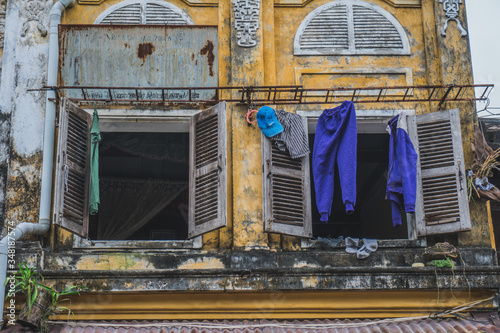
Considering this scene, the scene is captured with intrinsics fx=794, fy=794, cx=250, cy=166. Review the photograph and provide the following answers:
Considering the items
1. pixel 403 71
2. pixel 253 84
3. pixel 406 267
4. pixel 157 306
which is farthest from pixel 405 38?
→ pixel 157 306

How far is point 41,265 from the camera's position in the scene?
8164mm

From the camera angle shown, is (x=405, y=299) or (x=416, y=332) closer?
(x=416, y=332)

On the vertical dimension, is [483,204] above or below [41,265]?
above

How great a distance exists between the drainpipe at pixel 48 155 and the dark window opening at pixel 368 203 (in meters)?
3.73

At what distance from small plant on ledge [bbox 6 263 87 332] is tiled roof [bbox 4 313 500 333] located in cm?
14

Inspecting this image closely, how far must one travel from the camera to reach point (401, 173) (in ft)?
27.1

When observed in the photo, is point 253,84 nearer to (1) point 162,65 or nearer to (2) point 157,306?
(1) point 162,65

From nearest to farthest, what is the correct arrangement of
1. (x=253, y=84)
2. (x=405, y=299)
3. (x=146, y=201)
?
(x=405, y=299), (x=253, y=84), (x=146, y=201)

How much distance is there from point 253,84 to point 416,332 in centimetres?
320

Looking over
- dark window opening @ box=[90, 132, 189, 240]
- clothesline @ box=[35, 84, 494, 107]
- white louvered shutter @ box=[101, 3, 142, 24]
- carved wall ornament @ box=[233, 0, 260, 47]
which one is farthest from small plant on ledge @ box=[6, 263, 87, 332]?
carved wall ornament @ box=[233, 0, 260, 47]

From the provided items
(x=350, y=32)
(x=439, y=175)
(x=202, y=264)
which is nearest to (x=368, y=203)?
(x=350, y=32)

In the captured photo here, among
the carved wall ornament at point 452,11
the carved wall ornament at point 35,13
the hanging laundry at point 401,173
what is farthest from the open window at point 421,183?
the carved wall ornament at point 35,13

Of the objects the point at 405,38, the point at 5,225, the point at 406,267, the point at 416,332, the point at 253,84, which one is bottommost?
the point at 416,332

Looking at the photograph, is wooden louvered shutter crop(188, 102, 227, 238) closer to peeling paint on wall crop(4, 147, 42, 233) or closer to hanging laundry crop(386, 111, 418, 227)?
peeling paint on wall crop(4, 147, 42, 233)
